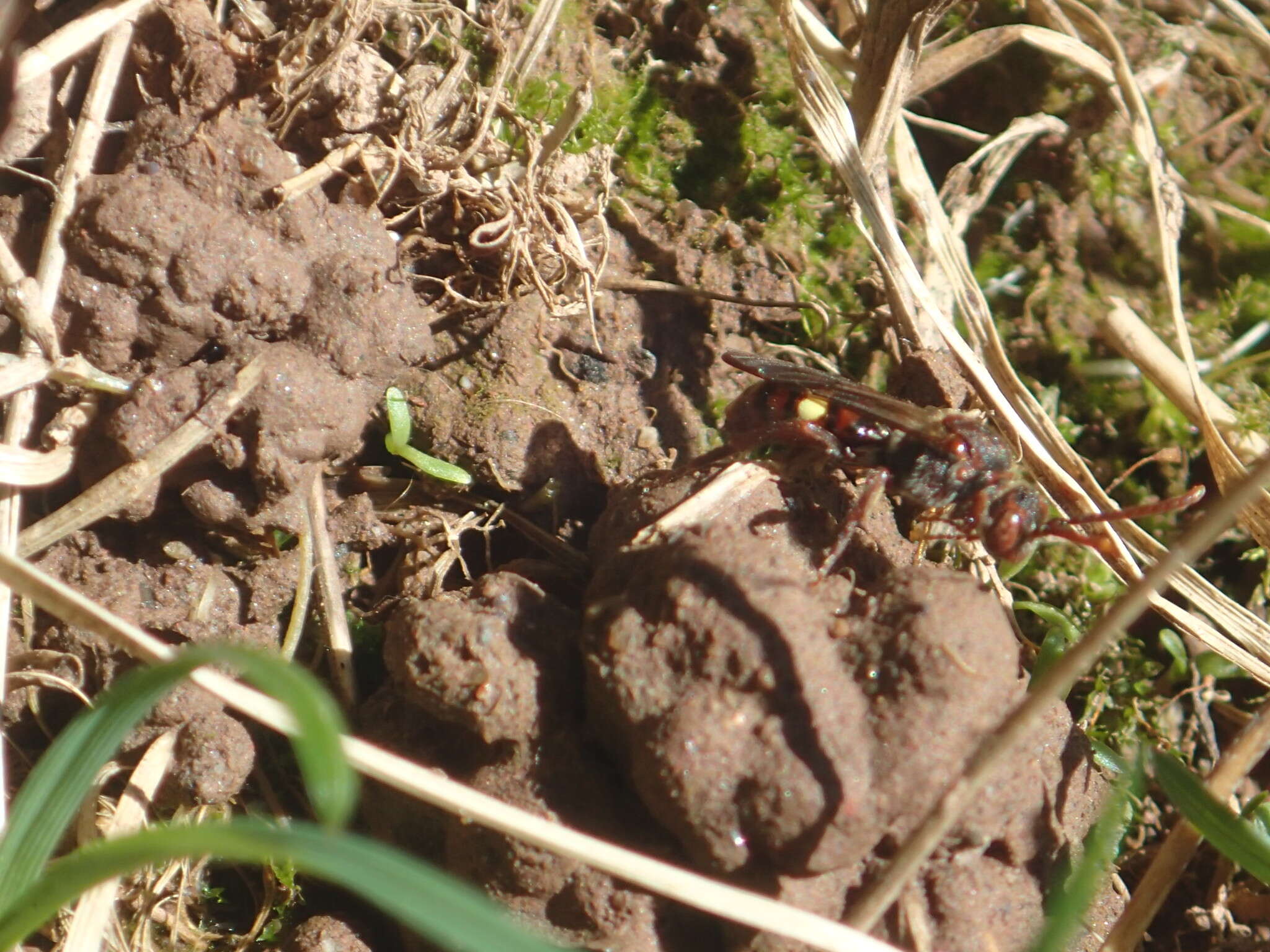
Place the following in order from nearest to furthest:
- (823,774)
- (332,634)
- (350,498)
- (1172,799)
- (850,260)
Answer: (823,774)
(1172,799)
(332,634)
(350,498)
(850,260)

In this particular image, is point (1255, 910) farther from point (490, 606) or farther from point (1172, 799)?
point (490, 606)

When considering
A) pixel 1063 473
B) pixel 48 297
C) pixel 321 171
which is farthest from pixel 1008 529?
pixel 48 297

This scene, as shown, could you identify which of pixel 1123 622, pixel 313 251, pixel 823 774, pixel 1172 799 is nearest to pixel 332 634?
pixel 313 251

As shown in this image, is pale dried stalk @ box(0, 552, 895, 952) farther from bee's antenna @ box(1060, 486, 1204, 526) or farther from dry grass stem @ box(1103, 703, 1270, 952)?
bee's antenna @ box(1060, 486, 1204, 526)

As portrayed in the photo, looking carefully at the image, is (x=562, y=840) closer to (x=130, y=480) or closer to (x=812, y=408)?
(x=130, y=480)

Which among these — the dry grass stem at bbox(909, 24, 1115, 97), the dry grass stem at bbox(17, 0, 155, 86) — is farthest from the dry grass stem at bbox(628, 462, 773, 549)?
the dry grass stem at bbox(17, 0, 155, 86)

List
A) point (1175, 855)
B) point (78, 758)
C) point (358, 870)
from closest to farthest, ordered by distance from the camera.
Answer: point (358, 870) → point (78, 758) → point (1175, 855)
